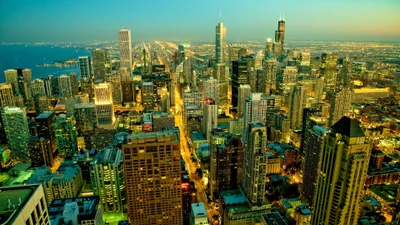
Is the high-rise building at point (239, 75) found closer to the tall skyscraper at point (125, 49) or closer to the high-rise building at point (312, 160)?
the tall skyscraper at point (125, 49)

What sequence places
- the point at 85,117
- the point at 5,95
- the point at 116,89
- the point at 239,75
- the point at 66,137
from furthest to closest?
the point at 116,89
the point at 239,75
the point at 5,95
the point at 85,117
the point at 66,137

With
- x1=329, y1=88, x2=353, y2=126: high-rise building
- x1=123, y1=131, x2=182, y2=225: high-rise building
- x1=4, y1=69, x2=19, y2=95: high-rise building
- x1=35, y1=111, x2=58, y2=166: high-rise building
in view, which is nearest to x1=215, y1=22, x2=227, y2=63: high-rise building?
x1=329, y1=88, x2=353, y2=126: high-rise building

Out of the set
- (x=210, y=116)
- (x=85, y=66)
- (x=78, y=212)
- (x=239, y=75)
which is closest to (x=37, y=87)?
(x=85, y=66)

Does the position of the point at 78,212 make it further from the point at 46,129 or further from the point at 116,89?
the point at 116,89

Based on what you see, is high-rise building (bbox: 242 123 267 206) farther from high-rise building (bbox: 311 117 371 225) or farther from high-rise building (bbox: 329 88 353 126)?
high-rise building (bbox: 329 88 353 126)

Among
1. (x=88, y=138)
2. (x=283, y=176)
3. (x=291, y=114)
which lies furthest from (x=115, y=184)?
(x=291, y=114)
